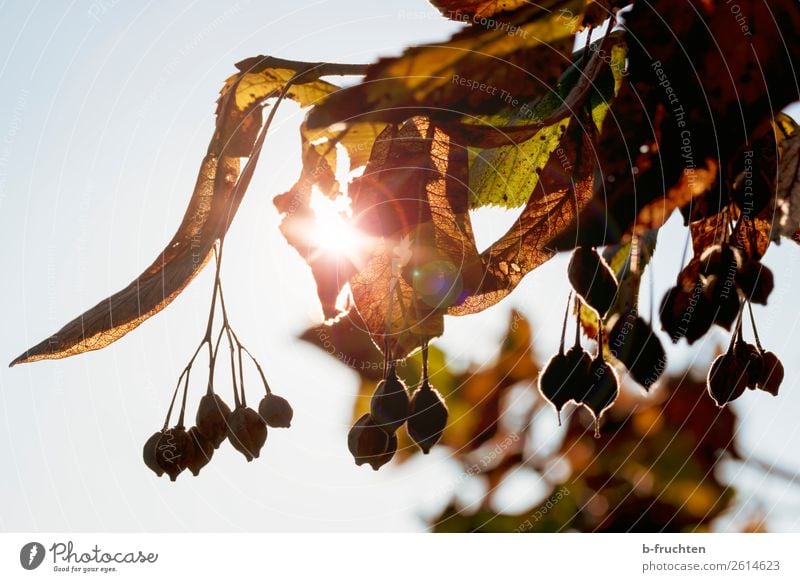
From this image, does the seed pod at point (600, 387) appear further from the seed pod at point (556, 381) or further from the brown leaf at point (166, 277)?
the brown leaf at point (166, 277)

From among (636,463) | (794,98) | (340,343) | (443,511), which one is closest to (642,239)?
(794,98)

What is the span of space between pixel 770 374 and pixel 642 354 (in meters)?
0.14

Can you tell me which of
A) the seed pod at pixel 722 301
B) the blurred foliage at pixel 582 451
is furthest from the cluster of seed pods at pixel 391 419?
the blurred foliage at pixel 582 451

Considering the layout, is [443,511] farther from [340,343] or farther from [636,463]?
[340,343]

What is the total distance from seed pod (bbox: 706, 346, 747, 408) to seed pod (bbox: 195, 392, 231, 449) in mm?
378

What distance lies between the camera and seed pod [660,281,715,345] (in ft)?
1.87

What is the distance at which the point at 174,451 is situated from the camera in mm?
631

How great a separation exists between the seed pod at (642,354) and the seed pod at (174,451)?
13.0 inches

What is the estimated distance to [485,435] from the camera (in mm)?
1719

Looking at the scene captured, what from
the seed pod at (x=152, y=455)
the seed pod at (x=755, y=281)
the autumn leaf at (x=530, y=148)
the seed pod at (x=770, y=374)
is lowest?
the seed pod at (x=152, y=455)

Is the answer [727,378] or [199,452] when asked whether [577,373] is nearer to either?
[727,378]

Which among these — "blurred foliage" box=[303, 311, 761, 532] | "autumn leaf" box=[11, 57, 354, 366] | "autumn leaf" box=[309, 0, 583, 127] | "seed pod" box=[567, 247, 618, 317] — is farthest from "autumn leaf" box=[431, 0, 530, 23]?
"blurred foliage" box=[303, 311, 761, 532]

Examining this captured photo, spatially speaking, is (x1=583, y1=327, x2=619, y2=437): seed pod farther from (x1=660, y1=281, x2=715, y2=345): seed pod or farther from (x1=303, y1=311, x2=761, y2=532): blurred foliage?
(x1=303, y1=311, x2=761, y2=532): blurred foliage

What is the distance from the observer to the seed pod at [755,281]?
2.05 ft
